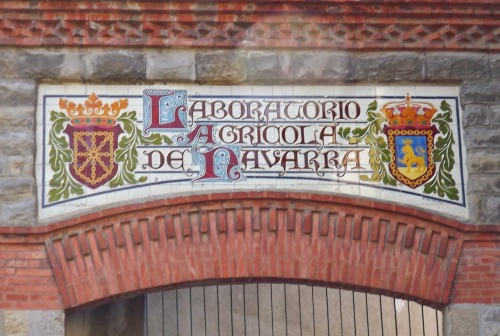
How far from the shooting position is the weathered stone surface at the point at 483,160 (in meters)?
6.83

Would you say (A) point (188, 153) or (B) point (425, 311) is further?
(B) point (425, 311)

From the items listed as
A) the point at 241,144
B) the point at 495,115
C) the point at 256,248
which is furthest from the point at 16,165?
the point at 495,115

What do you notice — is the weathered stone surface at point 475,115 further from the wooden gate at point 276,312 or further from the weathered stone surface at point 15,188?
the wooden gate at point 276,312

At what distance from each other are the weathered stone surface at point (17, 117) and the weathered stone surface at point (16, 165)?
9.5 inches

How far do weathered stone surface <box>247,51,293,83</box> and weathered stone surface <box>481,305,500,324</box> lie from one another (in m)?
2.31

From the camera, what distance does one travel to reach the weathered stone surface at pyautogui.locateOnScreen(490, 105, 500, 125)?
693 cm

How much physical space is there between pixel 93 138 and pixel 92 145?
0.20ft

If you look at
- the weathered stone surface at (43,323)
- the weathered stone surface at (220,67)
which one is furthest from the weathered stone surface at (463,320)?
the weathered stone surface at (43,323)

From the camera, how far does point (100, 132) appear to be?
6.71m

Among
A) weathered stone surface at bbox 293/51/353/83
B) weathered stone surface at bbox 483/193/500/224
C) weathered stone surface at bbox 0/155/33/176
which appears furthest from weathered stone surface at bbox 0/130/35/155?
weathered stone surface at bbox 483/193/500/224

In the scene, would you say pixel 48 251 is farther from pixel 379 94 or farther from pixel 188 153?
pixel 379 94

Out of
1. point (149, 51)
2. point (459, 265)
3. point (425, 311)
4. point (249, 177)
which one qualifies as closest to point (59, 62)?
point (149, 51)

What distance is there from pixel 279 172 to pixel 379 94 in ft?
3.43

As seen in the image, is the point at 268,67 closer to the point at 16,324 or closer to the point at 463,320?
the point at 463,320
